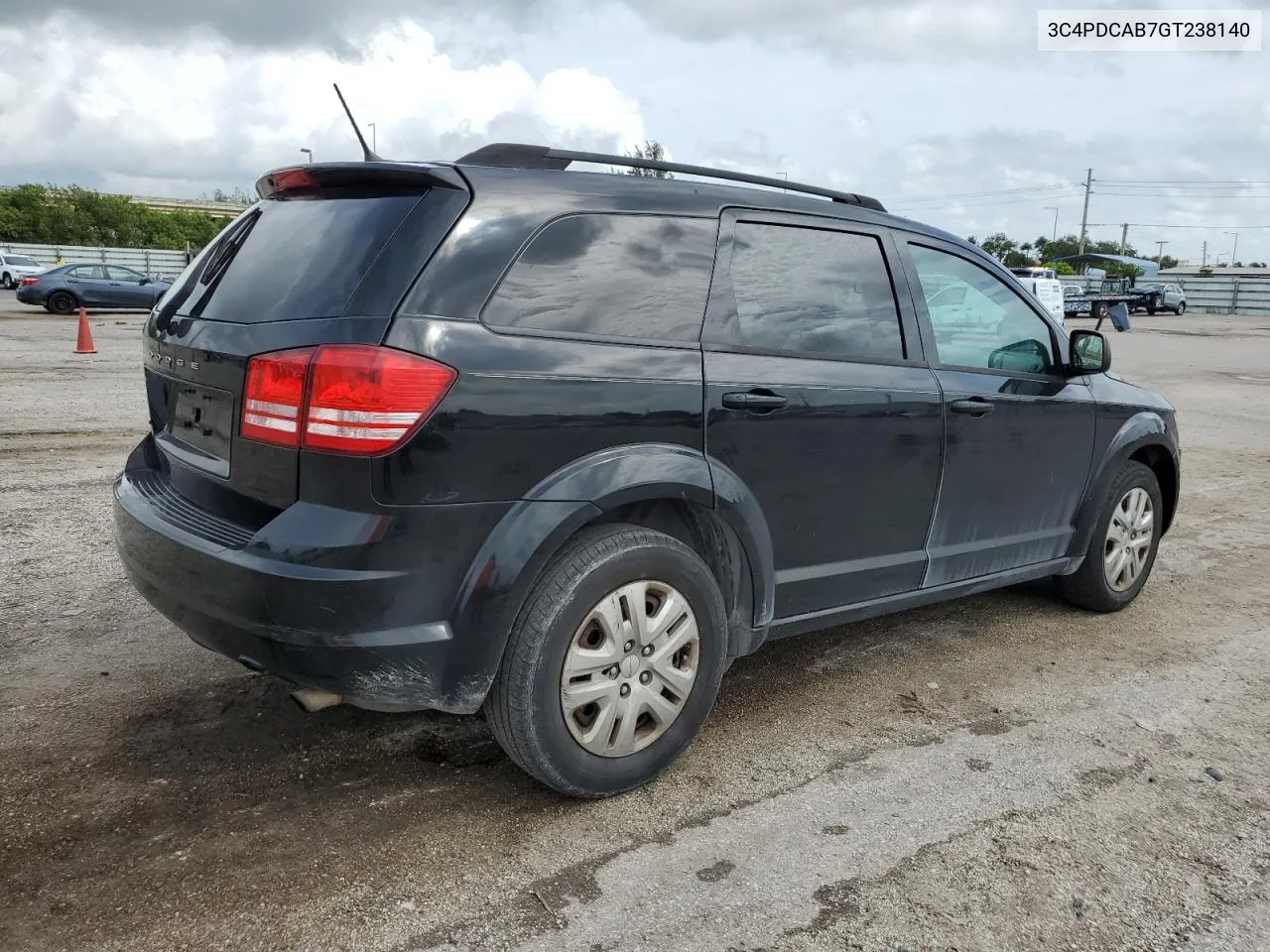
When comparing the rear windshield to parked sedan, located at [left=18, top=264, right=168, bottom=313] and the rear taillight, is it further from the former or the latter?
parked sedan, located at [left=18, top=264, right=168, bottom=313]

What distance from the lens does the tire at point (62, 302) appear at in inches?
935

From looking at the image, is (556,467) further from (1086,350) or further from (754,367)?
(1086,350)

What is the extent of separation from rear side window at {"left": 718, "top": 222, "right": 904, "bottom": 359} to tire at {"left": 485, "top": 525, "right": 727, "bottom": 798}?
755 mm

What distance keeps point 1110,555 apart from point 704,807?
2.75m

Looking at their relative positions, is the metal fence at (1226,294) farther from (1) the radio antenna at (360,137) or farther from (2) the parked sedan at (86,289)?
(1) the radio antenna at (360,137)

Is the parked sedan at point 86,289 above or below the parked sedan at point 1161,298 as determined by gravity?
below

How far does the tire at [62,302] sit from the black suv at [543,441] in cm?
2367

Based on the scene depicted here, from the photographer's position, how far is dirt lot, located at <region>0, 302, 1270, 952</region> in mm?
2426

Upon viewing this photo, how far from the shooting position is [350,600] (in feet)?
8.18

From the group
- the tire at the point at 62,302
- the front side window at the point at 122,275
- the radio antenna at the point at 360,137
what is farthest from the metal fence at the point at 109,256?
the radio antenna at the point at 360,137

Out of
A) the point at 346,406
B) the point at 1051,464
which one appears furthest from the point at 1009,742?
the point at 346,406

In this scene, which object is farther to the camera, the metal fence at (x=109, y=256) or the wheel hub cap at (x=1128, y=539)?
the metal fence at (x=109, y=256)

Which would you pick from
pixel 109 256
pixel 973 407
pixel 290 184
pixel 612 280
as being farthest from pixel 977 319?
pixel 109 256

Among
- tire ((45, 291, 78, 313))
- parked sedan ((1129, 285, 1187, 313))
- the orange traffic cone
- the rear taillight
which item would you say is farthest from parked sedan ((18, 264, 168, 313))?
parked sedan ((1129, 285, 1187, 313))
